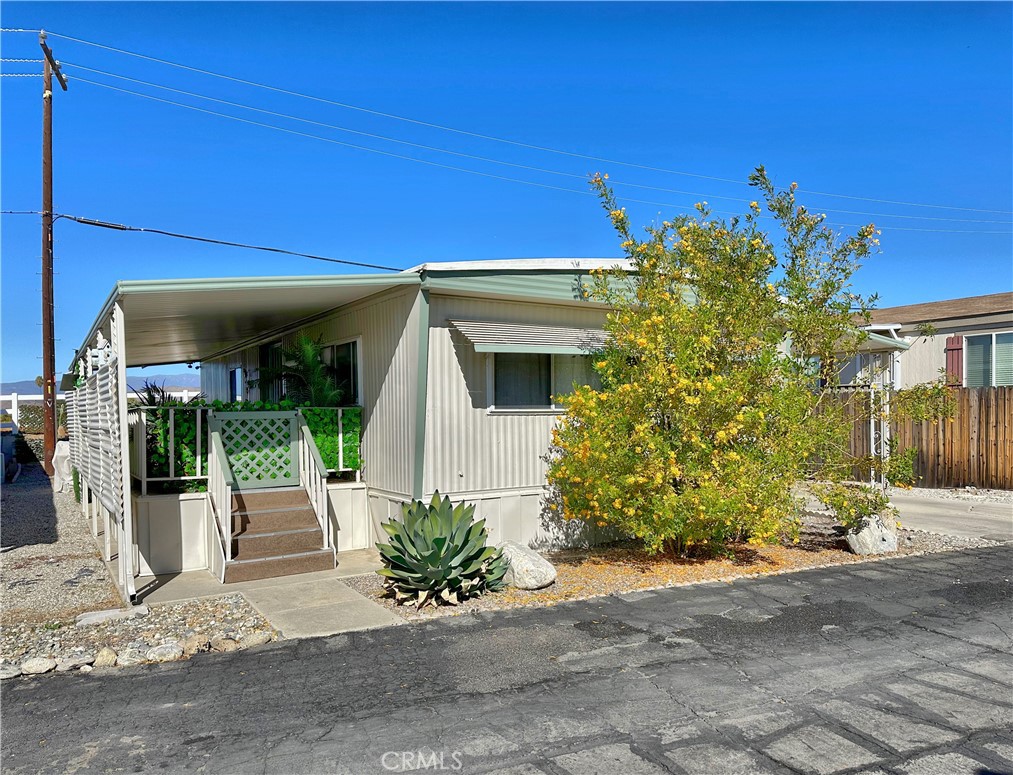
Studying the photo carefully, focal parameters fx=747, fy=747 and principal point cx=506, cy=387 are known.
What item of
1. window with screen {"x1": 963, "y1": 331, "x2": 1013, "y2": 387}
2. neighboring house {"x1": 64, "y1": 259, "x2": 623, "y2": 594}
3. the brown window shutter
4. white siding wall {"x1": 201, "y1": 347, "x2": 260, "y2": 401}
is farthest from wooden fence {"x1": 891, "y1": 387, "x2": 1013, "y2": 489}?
white siding wall {"x1": 201, "y1": 347, "x2": 260, "y2": 401}

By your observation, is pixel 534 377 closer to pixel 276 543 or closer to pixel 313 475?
pixel 313 475

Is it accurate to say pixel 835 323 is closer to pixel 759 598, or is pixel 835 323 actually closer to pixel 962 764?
pixel 759 598

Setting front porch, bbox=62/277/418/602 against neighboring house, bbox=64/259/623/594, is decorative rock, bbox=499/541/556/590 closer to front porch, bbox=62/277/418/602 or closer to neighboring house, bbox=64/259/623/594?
neighboring house, bbox=64/259/623/594

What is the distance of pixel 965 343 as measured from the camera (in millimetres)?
15383

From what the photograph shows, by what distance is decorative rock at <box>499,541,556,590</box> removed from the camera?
7.03 m

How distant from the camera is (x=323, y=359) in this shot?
35.2 feet

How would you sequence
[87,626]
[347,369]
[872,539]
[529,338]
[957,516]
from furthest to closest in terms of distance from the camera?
[957,516]
[347,369]
[529,338]
[872,539]
[87,626]

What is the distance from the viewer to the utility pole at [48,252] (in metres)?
17.9

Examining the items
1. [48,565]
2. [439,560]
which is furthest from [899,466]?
[48,565]

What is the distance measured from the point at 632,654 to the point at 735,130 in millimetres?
11790

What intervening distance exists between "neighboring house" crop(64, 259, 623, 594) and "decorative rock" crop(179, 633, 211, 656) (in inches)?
79.5

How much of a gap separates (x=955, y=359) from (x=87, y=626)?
15980 mm

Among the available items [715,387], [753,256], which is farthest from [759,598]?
[753,256]

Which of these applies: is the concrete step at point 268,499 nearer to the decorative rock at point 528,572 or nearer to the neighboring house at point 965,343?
the decorative rock at point 528,572
